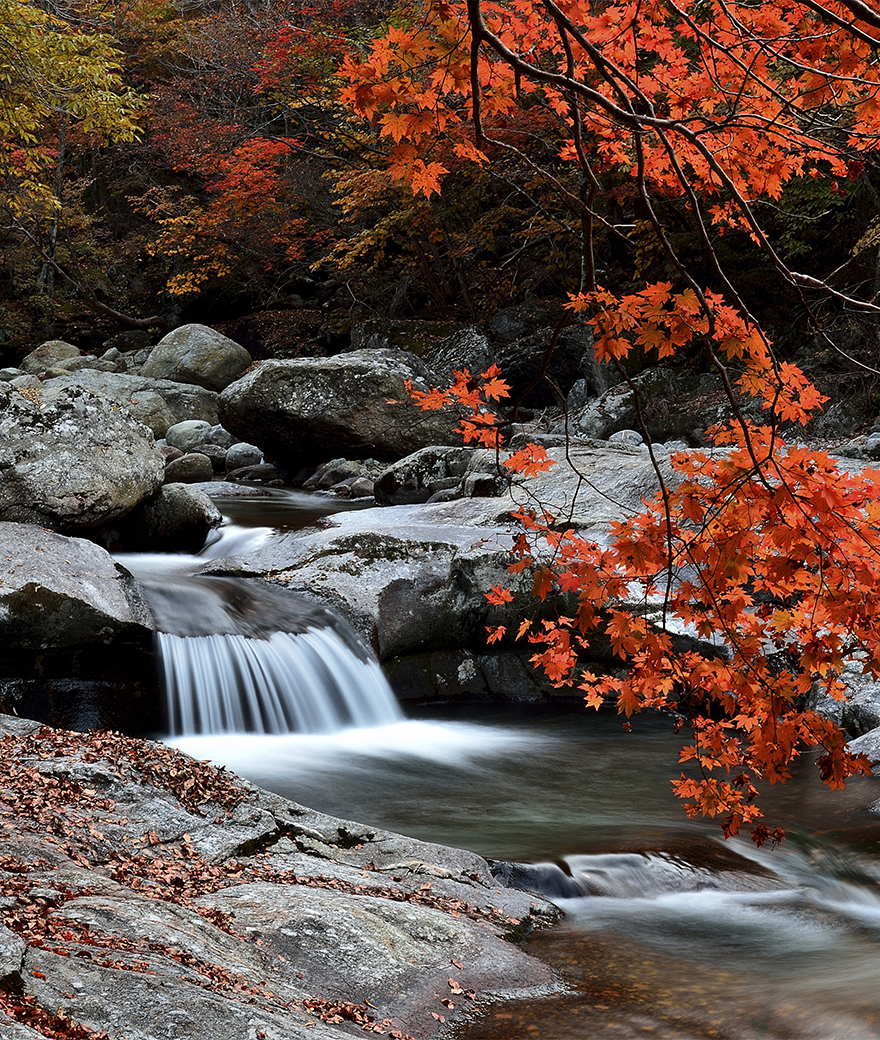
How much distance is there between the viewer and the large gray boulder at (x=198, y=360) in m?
21.8

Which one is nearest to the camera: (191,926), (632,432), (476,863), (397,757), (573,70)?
(573,70)

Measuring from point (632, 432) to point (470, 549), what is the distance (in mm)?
6184

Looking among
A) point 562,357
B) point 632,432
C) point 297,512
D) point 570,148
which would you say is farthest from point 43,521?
point 562,357

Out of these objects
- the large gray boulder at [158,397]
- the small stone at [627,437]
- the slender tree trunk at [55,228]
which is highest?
the slender tree trunk at [55,228]

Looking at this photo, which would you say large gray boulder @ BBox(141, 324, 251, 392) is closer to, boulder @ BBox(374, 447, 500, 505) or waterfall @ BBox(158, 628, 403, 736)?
boulder @ BBox(374, 447, 500, 505)

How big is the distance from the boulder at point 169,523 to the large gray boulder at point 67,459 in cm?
71

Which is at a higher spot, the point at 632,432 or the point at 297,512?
the point at 632,432

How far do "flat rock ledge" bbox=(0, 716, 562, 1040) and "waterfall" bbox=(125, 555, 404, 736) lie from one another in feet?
6.34

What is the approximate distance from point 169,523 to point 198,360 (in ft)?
40.8

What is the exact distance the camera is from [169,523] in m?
10.3

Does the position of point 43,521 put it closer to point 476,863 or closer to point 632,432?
point 476,863

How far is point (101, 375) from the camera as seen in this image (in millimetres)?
20625

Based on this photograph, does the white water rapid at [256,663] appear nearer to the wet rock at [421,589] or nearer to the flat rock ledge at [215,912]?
the wet rock at [421,589]

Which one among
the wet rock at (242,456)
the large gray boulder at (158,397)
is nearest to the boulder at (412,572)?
the wet rock at (242,456)
